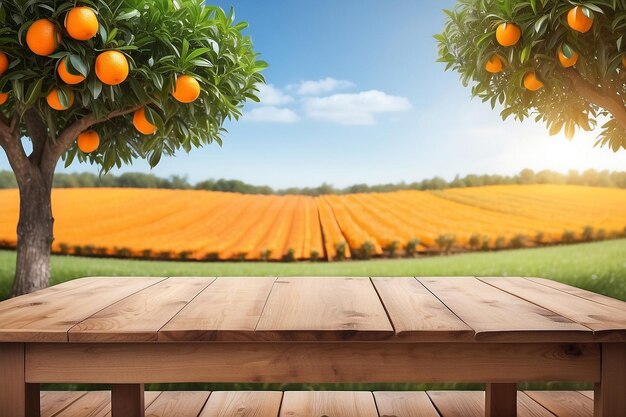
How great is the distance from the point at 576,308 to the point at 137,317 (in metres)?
1.23

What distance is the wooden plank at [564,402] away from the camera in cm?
210

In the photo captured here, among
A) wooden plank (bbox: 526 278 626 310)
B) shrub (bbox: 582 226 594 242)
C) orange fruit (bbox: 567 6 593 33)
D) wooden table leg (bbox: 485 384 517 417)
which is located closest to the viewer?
wooden plank (bbox: 526 278 626 310)

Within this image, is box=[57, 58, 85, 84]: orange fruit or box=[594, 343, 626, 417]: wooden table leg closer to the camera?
box=[594, 343, 626, 417]: wooden table leg

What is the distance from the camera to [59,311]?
1401mm

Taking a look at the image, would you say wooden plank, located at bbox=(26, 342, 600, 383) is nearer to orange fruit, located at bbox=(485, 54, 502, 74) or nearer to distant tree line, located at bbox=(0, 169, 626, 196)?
orange fruit, located at bbox=(485, 54, 502, 74)

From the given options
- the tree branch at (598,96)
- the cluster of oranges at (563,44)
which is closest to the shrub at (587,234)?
the tree branch at (598,96)

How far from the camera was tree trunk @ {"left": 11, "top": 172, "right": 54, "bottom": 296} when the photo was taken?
3.04m

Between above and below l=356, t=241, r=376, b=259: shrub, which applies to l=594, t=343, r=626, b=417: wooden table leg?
above

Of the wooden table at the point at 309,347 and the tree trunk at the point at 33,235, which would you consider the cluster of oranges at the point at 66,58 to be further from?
the wooden table at the point at 309,347

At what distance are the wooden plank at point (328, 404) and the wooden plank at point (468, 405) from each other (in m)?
0.30

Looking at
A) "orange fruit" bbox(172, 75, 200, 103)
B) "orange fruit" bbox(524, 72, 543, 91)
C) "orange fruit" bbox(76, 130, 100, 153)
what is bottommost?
"orange fruit" bbox(76, 130, 100, 153)

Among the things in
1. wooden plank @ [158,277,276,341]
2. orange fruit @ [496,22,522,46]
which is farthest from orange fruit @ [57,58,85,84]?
orange fruit @ [496,22,522,46]

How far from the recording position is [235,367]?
1.24 meters

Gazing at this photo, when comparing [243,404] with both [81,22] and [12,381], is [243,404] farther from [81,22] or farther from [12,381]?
[81,22]
